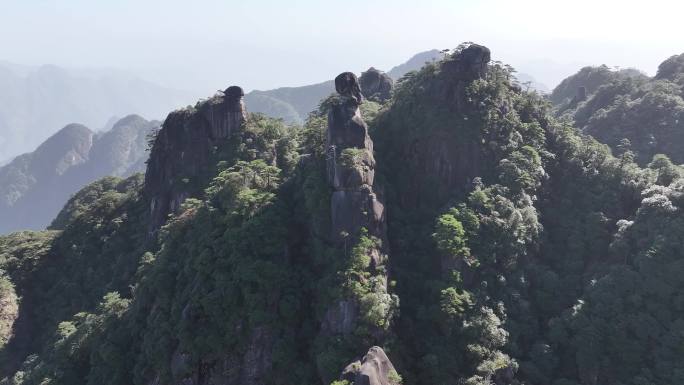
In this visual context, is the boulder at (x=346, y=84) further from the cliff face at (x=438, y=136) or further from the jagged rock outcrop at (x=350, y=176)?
the cliff face at (x=438, y=136)

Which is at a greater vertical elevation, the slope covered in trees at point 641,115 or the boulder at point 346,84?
the boulder at point 346,84

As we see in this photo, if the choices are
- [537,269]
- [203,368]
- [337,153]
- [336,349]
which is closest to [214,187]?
[337,153]

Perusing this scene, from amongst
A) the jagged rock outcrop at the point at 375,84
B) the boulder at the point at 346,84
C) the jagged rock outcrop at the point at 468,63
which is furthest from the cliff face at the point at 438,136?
the jagged rock outcrop at the point at 375,84

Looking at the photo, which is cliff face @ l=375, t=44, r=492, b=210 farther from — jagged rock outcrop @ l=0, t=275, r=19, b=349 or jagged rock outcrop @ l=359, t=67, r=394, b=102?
jagged rock outcrop @ l=0, t=275, r=19, b=349

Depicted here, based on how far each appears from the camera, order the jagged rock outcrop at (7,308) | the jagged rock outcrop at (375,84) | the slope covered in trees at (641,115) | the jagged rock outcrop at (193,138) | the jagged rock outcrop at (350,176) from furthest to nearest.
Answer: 1. the jagged rock outcrop at (375,84)
2. the slope covered in trees at (641,115)
3. the jagged rock outcrop at (193,138)
4. the jagged rock outcrop at (7,308)
5. the jagged rock outcrop at (350,176)

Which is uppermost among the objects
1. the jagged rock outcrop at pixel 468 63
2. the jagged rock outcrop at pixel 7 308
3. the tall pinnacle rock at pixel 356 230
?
the jagged rock outcrop at pixel 468 63

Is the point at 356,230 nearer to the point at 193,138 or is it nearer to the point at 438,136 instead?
the point at 438,136

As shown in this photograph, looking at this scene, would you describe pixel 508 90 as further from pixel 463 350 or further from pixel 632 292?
pixel 463 350
